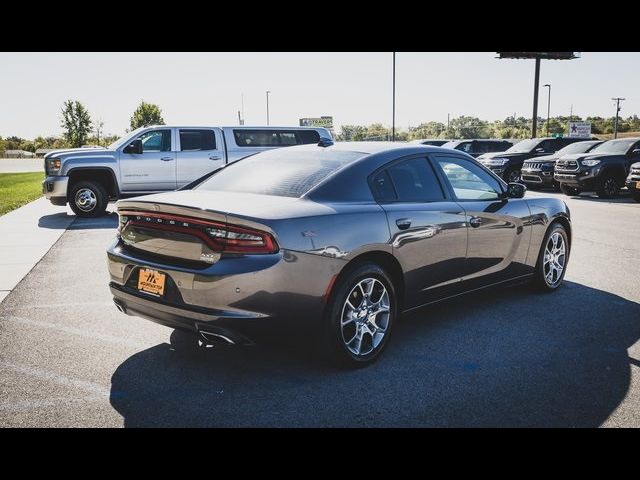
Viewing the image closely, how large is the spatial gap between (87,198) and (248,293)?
403 inches

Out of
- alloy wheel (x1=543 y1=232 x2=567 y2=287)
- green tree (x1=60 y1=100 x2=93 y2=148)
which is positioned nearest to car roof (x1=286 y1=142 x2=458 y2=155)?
alloy wheel (x1=543 y1=232 x2=567 y2=287)

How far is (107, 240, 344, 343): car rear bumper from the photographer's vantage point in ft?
11.8

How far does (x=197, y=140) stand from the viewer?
13469 millimetres

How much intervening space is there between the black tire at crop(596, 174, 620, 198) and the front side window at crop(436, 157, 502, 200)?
13.3 metres

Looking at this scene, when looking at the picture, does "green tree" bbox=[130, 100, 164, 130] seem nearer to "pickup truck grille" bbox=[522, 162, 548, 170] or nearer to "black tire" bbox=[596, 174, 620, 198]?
"pickup truck grille" bbox=[522, 162, 548, 170]

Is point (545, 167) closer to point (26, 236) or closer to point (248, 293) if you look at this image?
point (26, 236)

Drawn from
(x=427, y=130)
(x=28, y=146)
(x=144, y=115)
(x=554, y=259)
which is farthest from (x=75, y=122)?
(x=554, y=259)

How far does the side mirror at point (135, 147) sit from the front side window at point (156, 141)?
0.47 ft

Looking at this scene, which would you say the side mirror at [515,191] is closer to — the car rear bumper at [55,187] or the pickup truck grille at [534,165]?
the car rear bumper at [55,187]
